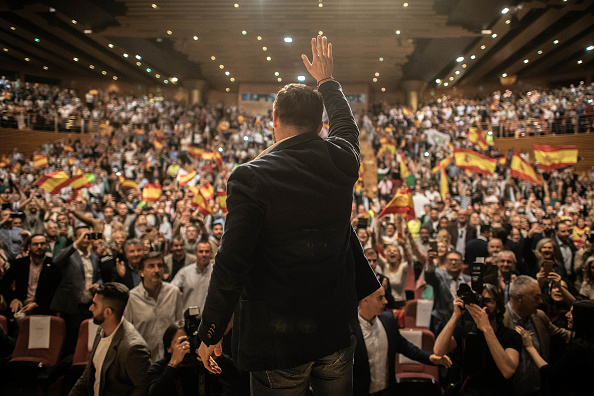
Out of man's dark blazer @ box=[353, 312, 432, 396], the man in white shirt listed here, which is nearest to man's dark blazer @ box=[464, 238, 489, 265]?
man's dark blazer @ box=[353, 312, 432, 396]

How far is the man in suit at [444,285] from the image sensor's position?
476cm

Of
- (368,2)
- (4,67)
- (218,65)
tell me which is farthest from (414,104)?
(4,67)

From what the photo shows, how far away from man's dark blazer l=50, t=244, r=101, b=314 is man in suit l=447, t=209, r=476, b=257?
5953 millimetres

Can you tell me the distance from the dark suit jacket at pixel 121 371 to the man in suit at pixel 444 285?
9.08ft

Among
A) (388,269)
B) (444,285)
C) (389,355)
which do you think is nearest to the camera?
(389,355)

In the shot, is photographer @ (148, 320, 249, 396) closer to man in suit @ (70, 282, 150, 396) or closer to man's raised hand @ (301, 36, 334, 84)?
man in suit @ (70, 282, 150, 396)

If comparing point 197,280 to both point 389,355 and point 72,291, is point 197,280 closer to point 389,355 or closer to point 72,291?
point 72,291

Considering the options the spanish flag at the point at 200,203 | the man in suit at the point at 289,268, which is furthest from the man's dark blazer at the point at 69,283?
the man in suit at the point at 289,268

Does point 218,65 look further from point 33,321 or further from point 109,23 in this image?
point 33,321

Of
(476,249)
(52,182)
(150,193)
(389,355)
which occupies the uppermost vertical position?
(52,182)

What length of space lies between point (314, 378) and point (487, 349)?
1.94 m

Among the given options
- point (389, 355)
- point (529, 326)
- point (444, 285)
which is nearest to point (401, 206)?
point (444, 285)

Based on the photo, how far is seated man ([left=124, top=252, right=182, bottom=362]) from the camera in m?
4.39

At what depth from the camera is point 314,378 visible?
5.66 feet
